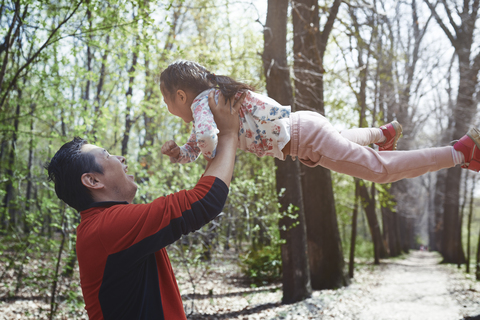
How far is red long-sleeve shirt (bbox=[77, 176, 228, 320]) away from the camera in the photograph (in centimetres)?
140

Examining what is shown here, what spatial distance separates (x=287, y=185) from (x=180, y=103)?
4117 mm

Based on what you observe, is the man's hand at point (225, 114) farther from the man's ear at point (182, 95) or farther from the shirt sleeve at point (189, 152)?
the shirt sleeve at point (189, 152)

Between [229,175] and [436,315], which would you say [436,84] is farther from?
[229,175]

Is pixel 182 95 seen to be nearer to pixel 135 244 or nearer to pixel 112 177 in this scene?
pixel 112 177

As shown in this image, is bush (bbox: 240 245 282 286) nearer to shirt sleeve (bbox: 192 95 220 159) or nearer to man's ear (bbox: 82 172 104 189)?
shirt sleeve (bbox: 192 95 220 159)

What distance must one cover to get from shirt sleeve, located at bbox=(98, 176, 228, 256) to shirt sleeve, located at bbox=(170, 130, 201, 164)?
2.50ft

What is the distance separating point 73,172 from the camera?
62.1 inches

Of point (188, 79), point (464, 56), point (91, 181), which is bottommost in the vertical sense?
point (91, 181)

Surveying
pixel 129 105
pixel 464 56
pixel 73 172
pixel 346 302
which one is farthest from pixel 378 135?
pixel 464 56

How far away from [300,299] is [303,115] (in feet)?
15.0

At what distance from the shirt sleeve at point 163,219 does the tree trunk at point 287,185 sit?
4.57 m

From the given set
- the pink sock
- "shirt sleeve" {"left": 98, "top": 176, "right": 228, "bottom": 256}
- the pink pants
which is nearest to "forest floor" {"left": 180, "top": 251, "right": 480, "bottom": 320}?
the pink pants

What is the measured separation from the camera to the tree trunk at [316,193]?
7.22m

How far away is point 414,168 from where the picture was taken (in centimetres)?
205
